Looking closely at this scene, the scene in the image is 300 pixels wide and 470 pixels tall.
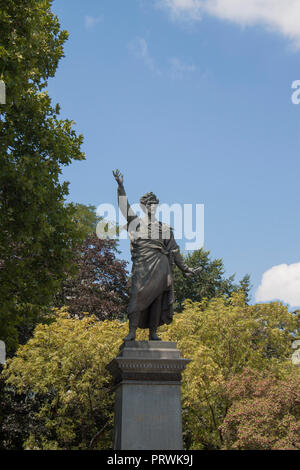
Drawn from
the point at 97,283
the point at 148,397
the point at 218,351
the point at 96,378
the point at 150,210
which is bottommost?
the point at 148,397

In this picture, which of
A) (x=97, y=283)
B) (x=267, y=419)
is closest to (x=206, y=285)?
(x=97, y=283)

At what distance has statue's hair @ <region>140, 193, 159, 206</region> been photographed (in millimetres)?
9461

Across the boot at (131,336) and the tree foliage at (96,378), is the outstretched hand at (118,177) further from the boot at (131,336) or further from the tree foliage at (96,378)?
the tree foliage at (96,378)

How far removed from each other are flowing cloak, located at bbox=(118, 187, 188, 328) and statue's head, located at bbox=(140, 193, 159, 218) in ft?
0.70

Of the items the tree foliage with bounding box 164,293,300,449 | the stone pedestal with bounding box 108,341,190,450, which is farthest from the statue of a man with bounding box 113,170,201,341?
the tree foliage with bounding box 164,293,300,449

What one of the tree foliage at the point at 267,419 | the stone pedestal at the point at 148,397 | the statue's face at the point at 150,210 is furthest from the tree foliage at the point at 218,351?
the statue's face at the point at 150,210

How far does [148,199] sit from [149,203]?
9 cm

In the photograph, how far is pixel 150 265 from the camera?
349 inches

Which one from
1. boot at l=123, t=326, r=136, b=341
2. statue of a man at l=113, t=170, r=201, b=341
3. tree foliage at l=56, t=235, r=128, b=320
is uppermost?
tree foliage at l=56, t=235, r=128, b=320

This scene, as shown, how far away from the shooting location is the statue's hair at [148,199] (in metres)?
9.46

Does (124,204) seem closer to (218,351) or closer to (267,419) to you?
(267,419)

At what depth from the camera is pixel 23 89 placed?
12320mm

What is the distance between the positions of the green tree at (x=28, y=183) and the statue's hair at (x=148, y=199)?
10.5 feet

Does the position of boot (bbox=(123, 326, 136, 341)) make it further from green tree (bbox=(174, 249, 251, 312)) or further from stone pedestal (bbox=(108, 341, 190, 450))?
green tree (bbox=(174, 249, 251, 312))
